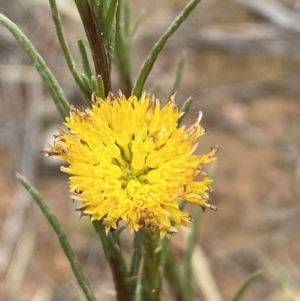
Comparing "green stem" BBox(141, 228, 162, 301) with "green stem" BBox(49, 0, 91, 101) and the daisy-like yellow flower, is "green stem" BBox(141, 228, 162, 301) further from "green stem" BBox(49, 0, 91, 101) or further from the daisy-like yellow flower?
"green stem" BBox(49, 0, 91, 101)

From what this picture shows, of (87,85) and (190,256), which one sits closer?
(87,85)

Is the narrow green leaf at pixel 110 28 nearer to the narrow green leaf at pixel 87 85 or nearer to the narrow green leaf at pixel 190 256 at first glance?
the narrow green leaf at pixel 87 85

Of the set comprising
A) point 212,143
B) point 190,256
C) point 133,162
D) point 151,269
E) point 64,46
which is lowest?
point 212,143

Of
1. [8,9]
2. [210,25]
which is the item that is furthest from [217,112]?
[8,9]

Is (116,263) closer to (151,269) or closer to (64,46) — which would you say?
(151,269)

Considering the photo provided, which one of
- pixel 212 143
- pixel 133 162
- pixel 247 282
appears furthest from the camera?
pixel 212 143

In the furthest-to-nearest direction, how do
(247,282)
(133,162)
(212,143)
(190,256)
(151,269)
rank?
(212,143) → (190,256) → (247,282) → (151,269) → (133,162)

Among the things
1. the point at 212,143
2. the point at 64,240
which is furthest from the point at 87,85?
the point at 212,143
